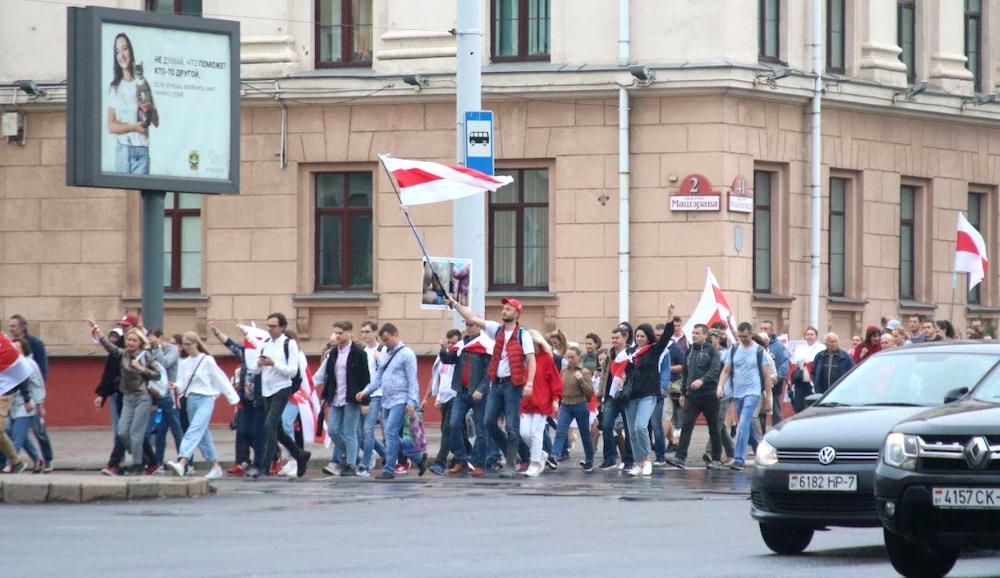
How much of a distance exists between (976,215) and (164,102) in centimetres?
1812

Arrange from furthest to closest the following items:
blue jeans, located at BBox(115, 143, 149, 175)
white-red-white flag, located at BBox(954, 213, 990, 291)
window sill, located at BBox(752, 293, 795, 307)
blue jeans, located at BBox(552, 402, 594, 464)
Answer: window sill, located at BBox(752, 293, 795, 307), white-red-white flag, located at BBox(954, 213, 990, 291), blue jeans, located at BBox(552, 402, 594, 464), blue jeans, located at BBox(115, 143, 149, 175)

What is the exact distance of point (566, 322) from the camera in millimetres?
32281

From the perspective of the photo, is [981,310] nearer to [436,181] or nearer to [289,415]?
[436,181]

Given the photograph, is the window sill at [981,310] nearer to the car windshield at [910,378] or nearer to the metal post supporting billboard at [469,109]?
the metal post supporting billboard at [469,109]

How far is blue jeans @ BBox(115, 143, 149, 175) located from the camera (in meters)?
23.8

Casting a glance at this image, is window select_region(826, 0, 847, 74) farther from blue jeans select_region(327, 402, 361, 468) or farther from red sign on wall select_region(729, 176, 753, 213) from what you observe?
blue jeans select_region(327, 402, 361, 468)

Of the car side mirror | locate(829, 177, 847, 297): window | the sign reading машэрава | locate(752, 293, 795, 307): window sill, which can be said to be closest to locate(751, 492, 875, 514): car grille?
the car side mirror

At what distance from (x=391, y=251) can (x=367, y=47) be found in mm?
3358

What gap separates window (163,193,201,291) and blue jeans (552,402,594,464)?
35.6ft

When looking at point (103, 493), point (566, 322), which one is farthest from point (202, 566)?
point (566, 322)

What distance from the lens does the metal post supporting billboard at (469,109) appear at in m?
24.4

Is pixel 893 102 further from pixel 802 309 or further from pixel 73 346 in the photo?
pixel 73 346

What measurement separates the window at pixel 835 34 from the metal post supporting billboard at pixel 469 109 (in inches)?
443

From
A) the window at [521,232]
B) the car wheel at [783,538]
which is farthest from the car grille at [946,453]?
the window at [521,232]
